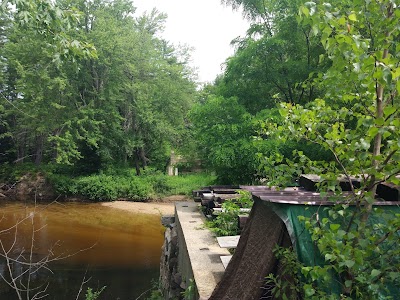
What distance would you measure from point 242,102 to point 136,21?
17355 millimetres

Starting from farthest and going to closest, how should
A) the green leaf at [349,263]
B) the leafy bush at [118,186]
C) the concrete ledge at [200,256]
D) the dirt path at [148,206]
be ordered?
the leafy bush at [118,186] < the dirt path at [148,206] < the concrete ledge at [200,256] < the green leaf at [349,263]

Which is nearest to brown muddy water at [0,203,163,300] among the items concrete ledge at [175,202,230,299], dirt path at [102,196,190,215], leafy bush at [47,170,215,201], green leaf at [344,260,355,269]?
dirt path at [102,196,190,215]

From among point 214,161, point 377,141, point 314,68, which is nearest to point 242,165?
point 214,161

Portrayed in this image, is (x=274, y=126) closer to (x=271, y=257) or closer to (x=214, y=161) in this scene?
(x=271, y=257)

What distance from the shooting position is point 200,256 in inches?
207

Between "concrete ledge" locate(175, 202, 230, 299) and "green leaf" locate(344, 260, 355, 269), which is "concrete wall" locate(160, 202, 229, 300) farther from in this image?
"green leaf" locate(344, 260, 355, 269)

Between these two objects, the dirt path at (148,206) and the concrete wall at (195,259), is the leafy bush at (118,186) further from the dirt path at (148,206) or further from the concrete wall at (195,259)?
the concrete wall at (195,259)

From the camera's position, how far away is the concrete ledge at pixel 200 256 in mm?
4348

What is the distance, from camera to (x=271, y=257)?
10.0 feet

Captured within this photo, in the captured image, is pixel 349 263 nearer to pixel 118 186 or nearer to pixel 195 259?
pixel 195 259

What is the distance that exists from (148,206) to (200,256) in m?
14.0

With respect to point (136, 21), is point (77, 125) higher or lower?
lower

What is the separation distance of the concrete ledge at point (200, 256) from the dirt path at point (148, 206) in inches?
379

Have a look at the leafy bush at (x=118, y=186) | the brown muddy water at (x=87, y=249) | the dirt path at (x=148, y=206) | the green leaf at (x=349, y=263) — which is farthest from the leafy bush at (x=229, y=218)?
the leafy bush at (x=118, y=186)
